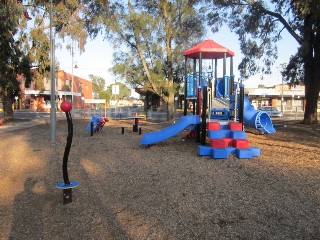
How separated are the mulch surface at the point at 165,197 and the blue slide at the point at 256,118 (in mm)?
2798

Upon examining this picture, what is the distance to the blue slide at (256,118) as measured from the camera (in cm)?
1299

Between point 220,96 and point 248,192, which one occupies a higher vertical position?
point 220,96

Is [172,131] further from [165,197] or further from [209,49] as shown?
[165,197]

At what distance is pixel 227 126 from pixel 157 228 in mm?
6252

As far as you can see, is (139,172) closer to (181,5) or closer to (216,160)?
(216,160)

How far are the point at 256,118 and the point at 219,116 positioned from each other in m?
1.38

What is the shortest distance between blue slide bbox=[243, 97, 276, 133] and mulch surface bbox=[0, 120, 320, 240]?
2798 mm

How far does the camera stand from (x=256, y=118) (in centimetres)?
1296

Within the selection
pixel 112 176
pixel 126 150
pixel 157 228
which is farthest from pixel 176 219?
pixel 126 150

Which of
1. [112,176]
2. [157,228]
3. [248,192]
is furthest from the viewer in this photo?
[112,176]

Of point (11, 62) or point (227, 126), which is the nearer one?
point (227, 126)

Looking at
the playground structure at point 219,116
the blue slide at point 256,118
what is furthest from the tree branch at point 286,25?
the blue slide at point 256,118

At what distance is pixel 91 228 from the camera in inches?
184

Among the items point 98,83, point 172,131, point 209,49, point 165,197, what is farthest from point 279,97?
point 98,83
